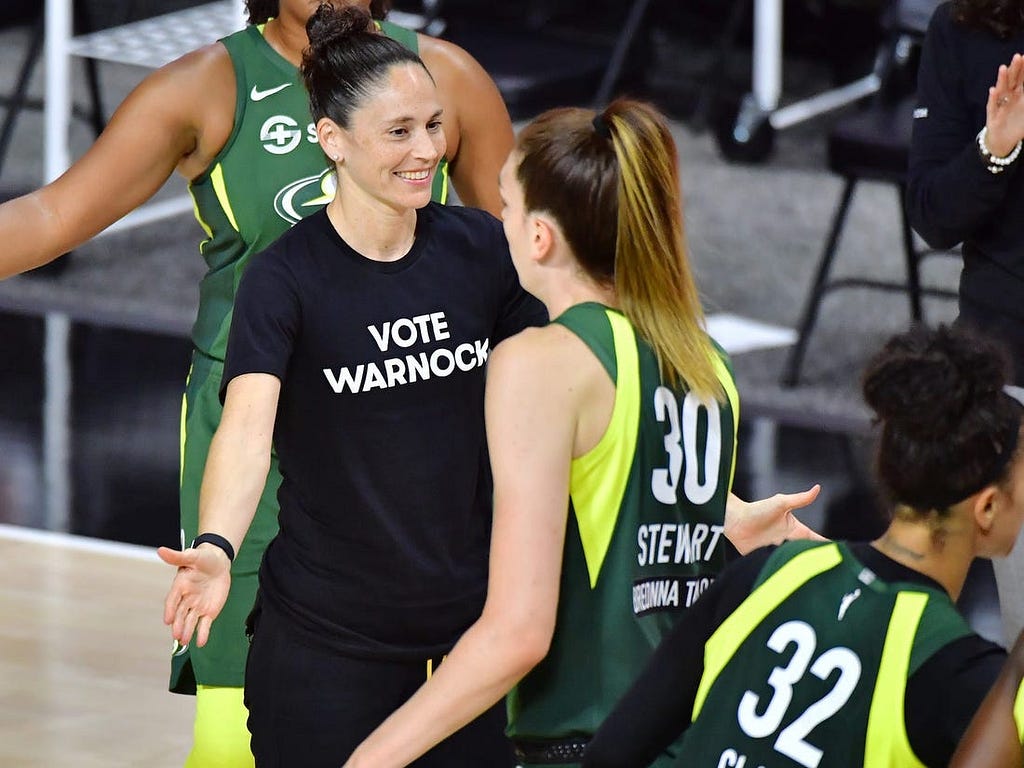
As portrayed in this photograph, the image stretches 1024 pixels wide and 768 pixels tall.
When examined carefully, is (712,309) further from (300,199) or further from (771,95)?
(771,95)

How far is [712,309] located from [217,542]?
236 centimetres

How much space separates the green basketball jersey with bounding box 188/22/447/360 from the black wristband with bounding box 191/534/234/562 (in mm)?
642

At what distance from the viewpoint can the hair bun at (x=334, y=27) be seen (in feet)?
9.37

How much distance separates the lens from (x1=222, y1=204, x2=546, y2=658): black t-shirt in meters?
2.66

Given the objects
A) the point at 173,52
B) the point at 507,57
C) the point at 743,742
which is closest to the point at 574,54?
the point at 507,57

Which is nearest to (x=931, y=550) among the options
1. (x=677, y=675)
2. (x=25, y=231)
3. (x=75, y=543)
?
(x=677, y=675)

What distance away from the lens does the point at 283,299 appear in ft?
8.71

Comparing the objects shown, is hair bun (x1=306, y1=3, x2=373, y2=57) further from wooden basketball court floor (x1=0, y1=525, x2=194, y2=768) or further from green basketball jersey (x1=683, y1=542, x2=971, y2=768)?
wooden basketball court floor (x1=0, y1=525, x2=194, y2=768)

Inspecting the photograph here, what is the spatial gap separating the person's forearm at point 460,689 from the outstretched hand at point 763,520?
1.64 ft

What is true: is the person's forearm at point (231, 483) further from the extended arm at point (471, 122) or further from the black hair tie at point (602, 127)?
the extended arm at point (471, 122)

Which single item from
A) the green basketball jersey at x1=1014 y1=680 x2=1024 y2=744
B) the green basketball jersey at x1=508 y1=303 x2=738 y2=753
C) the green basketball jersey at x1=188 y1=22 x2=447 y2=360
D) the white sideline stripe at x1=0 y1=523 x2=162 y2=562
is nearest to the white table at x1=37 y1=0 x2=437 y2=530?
the white sideline stripe at x1=0 y1=523 x2=162 y2=562

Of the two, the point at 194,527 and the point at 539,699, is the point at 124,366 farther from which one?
the point at 539,699

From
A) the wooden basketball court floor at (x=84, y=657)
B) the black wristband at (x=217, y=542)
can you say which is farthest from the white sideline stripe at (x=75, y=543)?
the black wristband at (x=217, y=542)

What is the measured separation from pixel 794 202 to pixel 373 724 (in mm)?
5517
